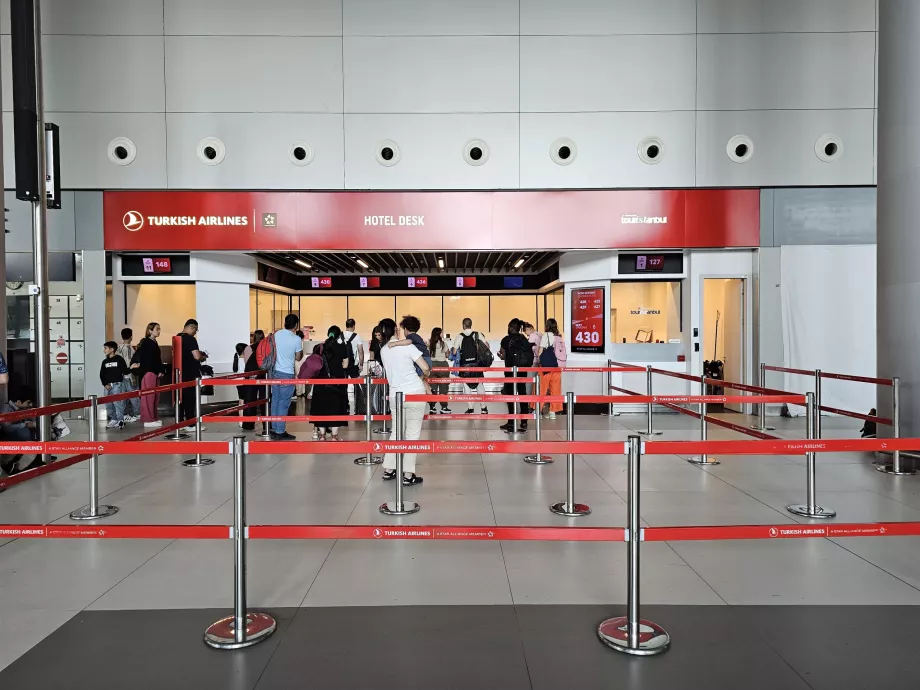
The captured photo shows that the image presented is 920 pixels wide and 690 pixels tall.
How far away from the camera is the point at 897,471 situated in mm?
6934

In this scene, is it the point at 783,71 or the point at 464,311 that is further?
the point at 464,311

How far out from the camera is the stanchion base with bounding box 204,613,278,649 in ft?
10.2

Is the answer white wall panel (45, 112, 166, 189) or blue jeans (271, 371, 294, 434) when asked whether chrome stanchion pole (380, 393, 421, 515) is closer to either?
blue jeans (271, 371, 294, 434)

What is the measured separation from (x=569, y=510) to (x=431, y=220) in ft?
24.7

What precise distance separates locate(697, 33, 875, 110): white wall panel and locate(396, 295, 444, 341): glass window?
1002cm

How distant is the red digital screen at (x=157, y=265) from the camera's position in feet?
39.3

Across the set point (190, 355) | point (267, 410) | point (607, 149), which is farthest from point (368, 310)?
point (267, 410)

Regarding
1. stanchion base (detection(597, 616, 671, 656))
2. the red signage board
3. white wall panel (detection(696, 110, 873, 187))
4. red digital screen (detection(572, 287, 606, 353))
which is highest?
white wall panel (detection(696, 110, 873, 187))

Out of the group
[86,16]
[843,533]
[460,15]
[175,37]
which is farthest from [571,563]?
[86,16]

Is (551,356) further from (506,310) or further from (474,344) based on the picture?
(506,310)

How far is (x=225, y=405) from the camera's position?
1286 centimetres

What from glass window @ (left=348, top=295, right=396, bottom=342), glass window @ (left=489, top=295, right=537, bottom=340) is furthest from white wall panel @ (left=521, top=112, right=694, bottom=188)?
glass window @ (left=348, top=295, right=396, bottom=342)

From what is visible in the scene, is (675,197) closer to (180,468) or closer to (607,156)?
(607,156)

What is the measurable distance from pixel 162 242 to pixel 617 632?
1112 cm
